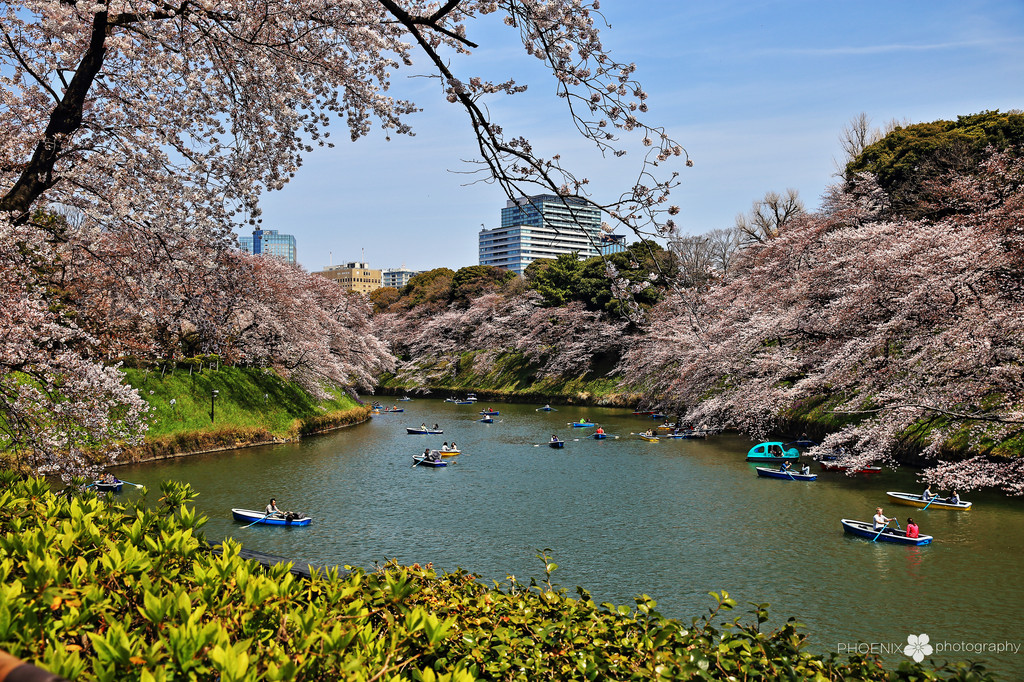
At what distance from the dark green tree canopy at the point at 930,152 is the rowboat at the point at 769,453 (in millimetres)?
13696

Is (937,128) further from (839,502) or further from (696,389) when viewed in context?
(839,502)

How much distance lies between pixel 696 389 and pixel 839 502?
15952mm

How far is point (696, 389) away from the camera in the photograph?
36.9m

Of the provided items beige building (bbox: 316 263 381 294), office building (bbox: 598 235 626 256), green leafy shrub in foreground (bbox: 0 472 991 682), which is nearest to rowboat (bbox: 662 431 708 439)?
green leafy shrub in foreground (bbox: 0 472 991 682)

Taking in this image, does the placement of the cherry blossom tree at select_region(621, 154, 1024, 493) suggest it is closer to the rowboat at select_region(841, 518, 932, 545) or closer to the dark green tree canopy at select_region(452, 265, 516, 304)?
the rowboat at select_region(841, 518, 932, 545)

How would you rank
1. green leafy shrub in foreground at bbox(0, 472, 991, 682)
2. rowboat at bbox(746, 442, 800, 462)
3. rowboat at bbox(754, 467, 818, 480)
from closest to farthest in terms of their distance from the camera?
green leafy shrub in foreground at bbox(0, 472, 991, 682) → rowboat at bbox(754, 467, 818, 480) → rowboat at bbox(746, 442, 800, 462)

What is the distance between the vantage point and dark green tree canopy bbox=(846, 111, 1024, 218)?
108 ft

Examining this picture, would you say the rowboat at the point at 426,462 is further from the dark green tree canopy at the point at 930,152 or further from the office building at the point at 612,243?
the dark green tree canopy at the point at 930,152

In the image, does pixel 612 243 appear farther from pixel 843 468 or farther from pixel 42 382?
pixel 843 468

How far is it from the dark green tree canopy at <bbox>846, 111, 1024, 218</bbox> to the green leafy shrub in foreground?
106ft

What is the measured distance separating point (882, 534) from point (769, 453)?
39.4 feet

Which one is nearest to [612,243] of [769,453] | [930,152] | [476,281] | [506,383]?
[769,453]

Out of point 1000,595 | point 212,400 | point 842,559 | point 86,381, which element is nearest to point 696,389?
point 842,559

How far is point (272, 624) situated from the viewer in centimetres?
346
